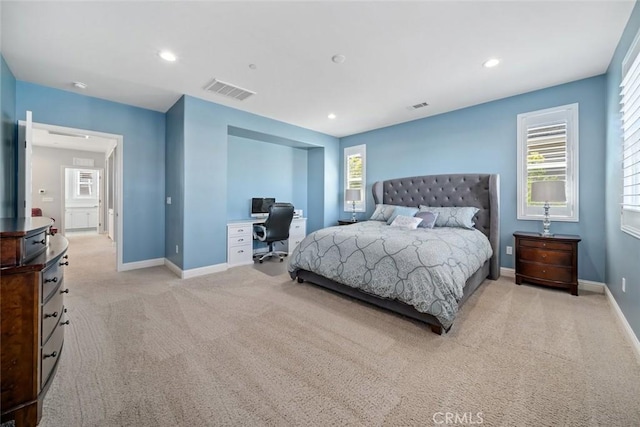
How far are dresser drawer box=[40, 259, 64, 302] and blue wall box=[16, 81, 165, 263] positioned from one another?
9.03 ft

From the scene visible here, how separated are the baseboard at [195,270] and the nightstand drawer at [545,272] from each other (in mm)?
4249

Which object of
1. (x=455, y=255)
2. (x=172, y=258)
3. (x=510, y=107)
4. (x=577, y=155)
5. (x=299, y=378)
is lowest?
(x=299, y=378)

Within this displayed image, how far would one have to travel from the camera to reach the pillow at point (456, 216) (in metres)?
3.57

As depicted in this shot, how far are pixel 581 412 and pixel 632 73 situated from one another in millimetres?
2527

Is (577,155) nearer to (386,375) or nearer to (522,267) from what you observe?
(522,267)

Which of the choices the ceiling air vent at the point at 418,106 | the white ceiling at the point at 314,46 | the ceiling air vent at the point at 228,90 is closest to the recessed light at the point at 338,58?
the white ceiling at the point at 314,46

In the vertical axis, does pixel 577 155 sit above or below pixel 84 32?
below

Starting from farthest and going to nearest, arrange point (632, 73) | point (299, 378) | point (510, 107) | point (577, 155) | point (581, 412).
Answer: point (510, 107), point (577, 155), point (632, 73), point (299, 378), point (581, 412)

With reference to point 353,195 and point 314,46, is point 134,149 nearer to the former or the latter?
point 314,46

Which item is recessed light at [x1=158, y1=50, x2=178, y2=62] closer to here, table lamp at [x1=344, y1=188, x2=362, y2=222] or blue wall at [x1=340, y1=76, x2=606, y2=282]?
table lamp at [x1=344, y1=188, x2=362, y2=222]

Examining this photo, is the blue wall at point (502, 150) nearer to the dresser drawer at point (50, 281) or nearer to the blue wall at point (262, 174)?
the blue wall at point (262, 174)

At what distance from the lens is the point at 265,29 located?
219 cm

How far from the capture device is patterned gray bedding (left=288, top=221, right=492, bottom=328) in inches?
80.7

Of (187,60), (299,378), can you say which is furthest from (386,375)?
(187,60)
